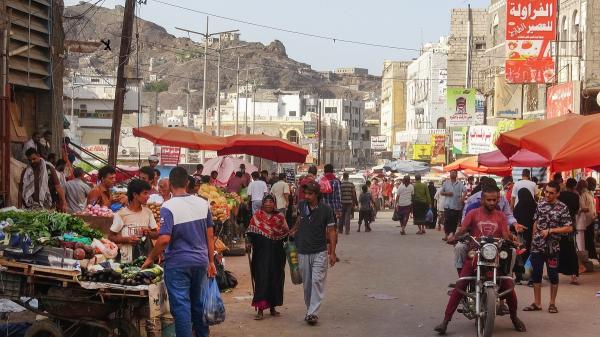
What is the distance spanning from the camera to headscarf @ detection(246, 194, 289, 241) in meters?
12.1

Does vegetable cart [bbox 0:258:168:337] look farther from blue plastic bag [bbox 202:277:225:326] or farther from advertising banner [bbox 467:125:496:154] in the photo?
advertising banner [bbox 467:125:496:154]

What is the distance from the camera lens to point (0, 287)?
8680 mm

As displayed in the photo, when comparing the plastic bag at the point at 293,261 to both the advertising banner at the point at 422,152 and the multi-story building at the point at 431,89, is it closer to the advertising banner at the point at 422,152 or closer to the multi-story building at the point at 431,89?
the advertising banner at the point at 422,152

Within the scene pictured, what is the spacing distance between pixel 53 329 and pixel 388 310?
528 cm

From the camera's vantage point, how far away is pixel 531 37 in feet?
105

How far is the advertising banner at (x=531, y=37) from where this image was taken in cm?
3180

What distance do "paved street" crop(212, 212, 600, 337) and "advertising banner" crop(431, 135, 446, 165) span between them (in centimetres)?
4641

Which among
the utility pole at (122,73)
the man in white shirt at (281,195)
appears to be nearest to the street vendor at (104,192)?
the utility pole at (122,73)

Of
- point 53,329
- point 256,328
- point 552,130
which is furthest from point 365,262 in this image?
point 53,329

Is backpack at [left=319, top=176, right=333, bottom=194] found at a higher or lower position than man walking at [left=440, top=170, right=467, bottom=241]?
higher

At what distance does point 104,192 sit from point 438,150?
55.4 m

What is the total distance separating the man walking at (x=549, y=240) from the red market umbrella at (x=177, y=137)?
12941 millimetres

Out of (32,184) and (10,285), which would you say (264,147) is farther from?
(10,285)

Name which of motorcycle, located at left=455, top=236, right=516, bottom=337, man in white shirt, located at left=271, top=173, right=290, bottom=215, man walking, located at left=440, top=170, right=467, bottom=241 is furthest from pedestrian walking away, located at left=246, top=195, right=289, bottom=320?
man walking, located at left=440, top=170, right=467, bottom=241
